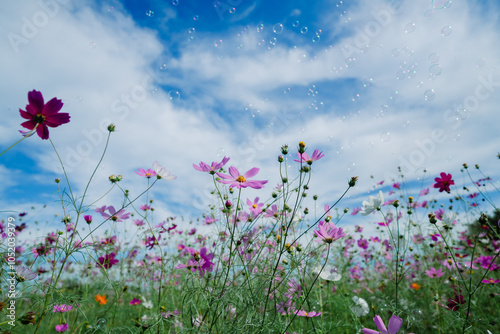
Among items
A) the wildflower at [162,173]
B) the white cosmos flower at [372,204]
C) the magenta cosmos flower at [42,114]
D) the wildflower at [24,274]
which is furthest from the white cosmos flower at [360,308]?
the magenta cosmos flower at [42,114]

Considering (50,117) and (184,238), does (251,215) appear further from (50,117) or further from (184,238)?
(184,238)

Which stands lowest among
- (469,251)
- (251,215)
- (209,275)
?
(209,275)

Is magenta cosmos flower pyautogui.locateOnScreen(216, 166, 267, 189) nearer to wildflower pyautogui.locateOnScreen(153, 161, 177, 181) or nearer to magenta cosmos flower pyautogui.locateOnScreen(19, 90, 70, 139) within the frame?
wildflower pyautogui.locateOnScreen(153, 161, 177, 181)

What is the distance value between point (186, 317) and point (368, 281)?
370 cm

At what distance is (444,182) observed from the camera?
2123 mm

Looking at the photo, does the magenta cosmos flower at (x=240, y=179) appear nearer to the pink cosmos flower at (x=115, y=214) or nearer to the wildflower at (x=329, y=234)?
the wildflower at (x=329, y=234)

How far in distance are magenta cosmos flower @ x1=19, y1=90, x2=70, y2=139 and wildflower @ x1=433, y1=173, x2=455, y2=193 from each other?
7.87 ft

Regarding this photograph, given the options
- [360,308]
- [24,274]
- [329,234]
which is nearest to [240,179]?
[329,234]

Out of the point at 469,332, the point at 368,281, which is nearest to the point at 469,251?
the point at 368,281

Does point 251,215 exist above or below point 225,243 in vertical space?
above

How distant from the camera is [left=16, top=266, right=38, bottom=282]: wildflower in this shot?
1.29 meters

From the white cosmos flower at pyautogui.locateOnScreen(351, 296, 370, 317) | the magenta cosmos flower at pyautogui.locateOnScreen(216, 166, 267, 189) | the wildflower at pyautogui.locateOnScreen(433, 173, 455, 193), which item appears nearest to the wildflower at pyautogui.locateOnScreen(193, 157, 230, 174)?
the magenta cosmos flower at pyautogui.locateOnScreen(216, 166, 267, 189)

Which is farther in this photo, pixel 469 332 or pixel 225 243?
pixel 469 332

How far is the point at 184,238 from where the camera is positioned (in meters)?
3.74
